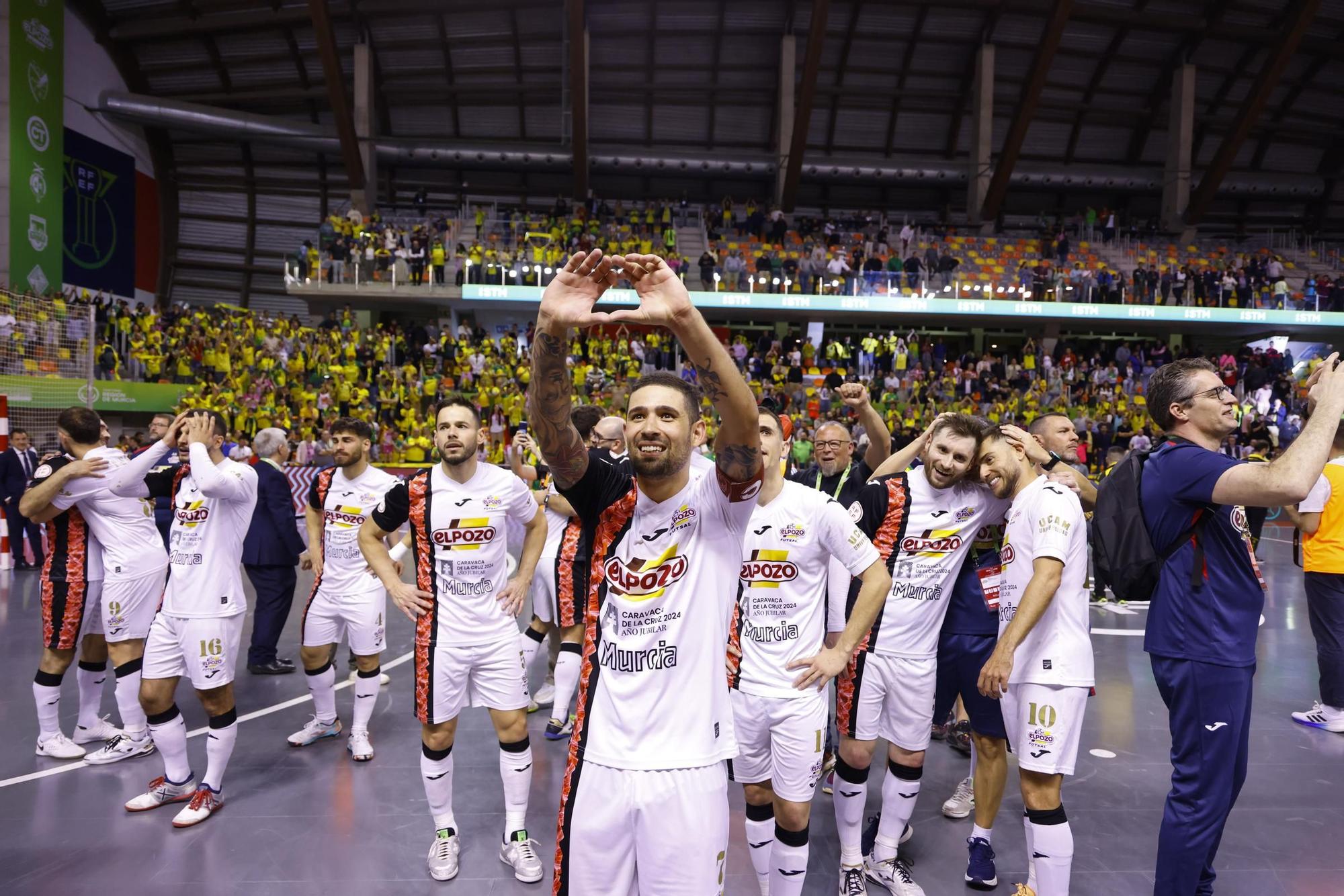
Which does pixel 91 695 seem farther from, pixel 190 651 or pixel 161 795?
pixel 190 651

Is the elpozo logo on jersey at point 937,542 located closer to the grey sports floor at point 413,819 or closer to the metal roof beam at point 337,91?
the grey sports floor at point 413,819

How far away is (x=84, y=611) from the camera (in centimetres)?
591

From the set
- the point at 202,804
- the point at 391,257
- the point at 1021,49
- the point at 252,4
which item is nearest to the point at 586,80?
the point at 391,257

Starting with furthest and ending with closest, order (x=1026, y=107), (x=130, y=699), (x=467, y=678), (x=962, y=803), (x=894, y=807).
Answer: (x=1026, y=107) < (x=130, y=699) < (x=962, y=803) < (x=467, y=678) < (x=894, y=807)

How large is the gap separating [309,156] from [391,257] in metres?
11.4

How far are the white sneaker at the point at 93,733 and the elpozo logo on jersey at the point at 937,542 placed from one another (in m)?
6.14

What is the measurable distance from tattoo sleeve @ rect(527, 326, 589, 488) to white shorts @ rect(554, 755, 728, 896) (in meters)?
1.06

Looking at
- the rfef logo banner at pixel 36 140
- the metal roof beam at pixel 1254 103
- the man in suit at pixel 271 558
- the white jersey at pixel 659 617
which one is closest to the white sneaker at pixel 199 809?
the man in suit at pixel 271 558

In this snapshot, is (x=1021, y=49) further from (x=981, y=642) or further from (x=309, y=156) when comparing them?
(x=981, y=642)

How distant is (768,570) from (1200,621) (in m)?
1.90

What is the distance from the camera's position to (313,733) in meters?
6.20

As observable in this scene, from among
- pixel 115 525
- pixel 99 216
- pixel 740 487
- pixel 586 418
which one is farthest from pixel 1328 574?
pixel 99 216

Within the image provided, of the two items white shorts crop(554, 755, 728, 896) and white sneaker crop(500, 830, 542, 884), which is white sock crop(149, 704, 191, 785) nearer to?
white sneaker crop(500, 830, 542, 884)

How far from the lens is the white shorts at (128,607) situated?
562cm
